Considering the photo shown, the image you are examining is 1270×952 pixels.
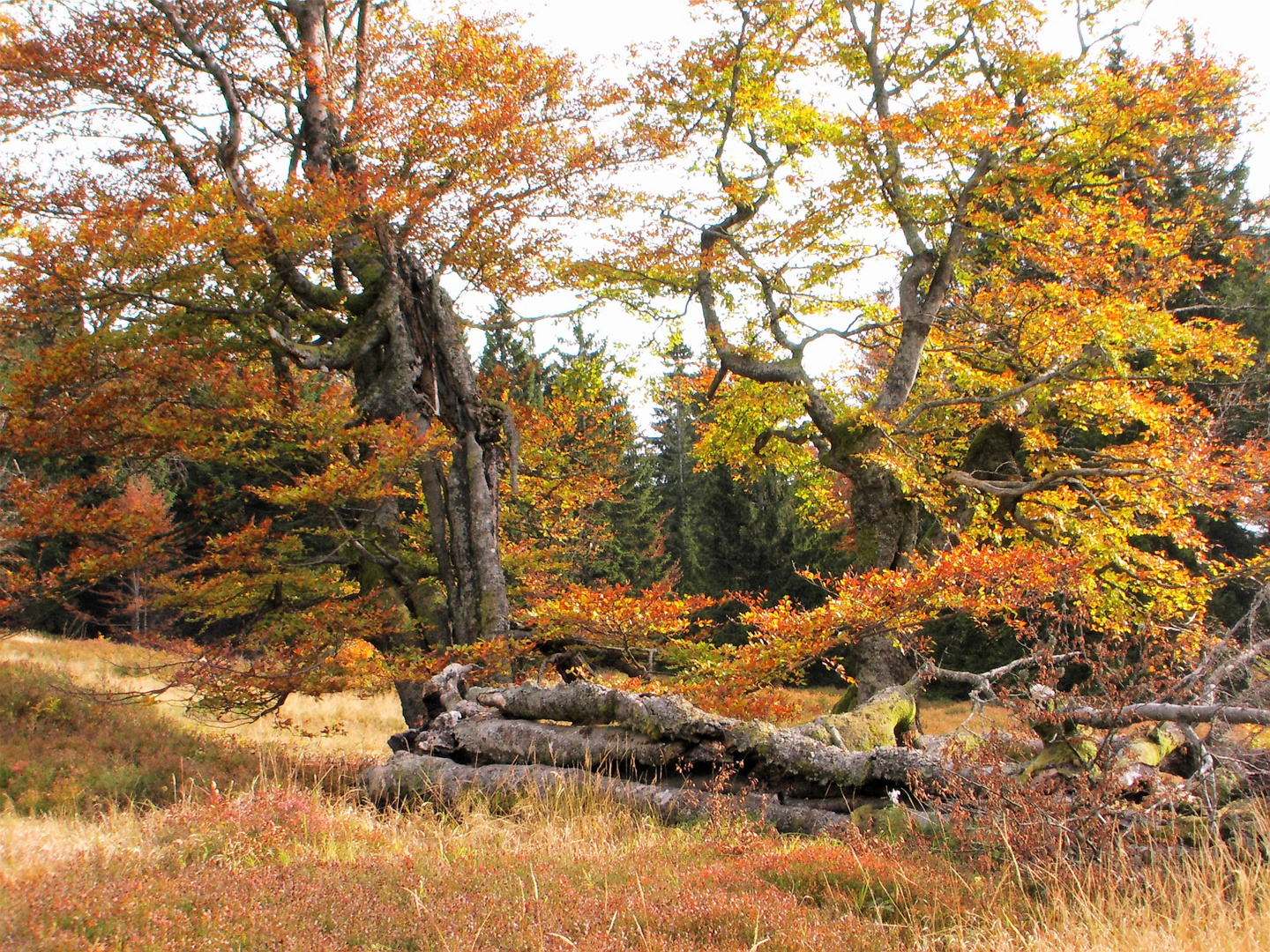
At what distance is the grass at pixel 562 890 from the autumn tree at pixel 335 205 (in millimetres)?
5288

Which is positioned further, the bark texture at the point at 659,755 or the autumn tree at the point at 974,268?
the autumn tree at the point at 974,268

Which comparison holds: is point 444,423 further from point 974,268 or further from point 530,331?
point 974,268

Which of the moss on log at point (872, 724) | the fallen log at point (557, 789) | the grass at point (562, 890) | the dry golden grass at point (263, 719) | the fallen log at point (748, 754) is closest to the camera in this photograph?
the grass at point (562, 890)

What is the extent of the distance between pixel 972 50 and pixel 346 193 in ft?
31.4

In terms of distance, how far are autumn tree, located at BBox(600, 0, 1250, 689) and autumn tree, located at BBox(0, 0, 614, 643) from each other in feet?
7.86

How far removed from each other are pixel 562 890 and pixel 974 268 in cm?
1312

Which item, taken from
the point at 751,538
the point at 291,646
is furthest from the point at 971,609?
the point at 751,538

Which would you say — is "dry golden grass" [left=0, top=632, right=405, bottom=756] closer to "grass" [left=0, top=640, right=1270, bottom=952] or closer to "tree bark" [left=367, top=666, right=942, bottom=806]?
"tree bark" [left=367, top=666, right=942, bottom=806]

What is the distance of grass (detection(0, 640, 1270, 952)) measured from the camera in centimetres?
317

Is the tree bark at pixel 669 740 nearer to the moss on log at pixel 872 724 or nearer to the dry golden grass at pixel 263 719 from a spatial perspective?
the moss on log at pixel 872 724

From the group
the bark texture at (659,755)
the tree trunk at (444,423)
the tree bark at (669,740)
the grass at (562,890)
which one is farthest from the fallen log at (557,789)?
the tree trunk at (444,423)

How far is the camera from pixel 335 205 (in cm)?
885

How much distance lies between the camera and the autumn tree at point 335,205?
876 centimetres

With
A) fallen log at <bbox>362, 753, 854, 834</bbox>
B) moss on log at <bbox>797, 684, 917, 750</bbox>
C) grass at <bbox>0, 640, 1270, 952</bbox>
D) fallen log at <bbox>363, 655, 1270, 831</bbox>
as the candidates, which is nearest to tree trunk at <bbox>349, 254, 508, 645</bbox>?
fallen log at <bbox>363, 655, 1270, 831</bbox>
